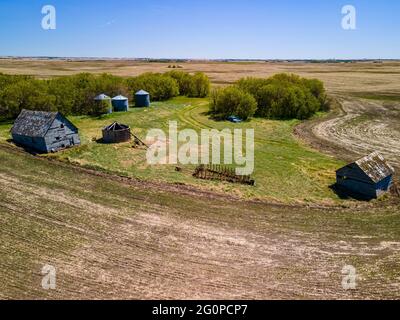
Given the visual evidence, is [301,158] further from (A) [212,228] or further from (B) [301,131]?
(A) [212,228]

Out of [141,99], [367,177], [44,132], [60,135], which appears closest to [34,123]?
[44,132]

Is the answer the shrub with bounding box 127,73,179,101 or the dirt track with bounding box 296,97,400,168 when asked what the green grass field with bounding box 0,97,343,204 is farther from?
the shrub with bounding box 127,73,179,101

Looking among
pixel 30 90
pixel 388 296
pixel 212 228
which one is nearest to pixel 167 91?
pixel 30 90

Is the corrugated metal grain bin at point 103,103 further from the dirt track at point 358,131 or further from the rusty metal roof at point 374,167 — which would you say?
the rusty metal roof at point 374,167

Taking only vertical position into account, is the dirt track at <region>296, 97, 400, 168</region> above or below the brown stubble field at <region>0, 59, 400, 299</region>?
above

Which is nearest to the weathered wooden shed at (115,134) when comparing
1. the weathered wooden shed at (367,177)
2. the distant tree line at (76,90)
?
the distant tree line at (76,90)

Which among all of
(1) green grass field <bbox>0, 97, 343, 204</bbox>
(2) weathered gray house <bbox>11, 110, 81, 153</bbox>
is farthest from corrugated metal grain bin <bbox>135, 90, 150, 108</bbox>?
(2) weathered gray house <bbox>11, 110, 81, 153</bbox>
